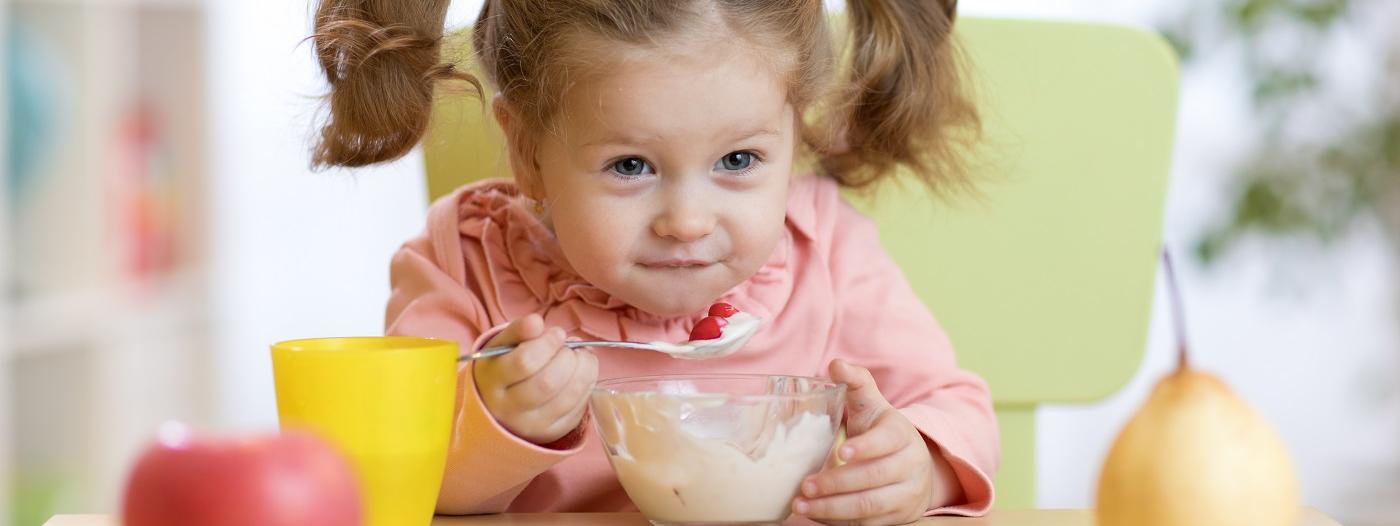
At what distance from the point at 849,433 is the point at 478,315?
319mm

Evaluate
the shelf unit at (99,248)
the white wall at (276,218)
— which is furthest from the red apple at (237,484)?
the white wall at (276,218)

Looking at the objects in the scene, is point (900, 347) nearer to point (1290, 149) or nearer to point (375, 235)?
point (375, 235)

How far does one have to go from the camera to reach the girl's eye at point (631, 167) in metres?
0.93

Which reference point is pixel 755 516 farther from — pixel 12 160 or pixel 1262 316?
pixel 1262 316

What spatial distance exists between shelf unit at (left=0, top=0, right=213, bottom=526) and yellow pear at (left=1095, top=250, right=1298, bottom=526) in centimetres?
187

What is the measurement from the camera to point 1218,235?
284cm

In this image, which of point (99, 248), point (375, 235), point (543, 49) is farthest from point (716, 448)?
point (375, 235)

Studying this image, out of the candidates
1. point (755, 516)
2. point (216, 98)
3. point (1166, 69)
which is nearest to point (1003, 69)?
point (1166, 69)

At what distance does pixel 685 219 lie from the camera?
2.94 feet

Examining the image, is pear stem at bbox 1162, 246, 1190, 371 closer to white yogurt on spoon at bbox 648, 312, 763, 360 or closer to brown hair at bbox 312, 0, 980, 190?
white yogurt on spoon at bbox 648, 312, 763, 360

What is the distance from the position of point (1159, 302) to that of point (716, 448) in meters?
2.33

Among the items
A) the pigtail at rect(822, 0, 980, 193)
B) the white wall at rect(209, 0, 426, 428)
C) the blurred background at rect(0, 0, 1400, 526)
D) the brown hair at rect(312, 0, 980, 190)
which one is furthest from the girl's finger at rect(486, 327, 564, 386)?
the white wall at rect(209, 0, 426, 428)

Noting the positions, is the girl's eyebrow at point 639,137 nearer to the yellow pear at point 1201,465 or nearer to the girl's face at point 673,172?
the girl's face at point 673,172

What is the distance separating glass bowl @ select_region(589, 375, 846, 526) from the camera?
75 cm
